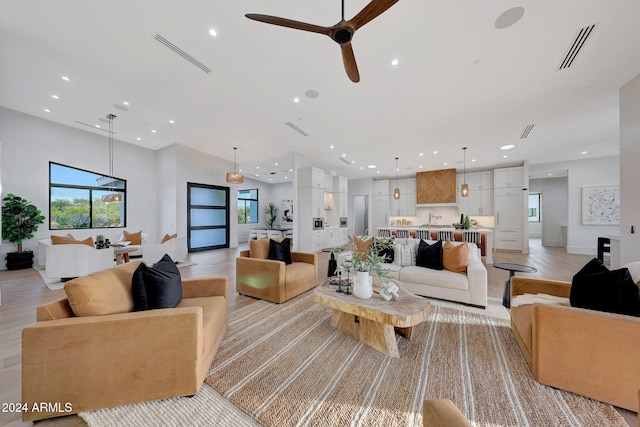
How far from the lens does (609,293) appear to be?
155 centimetres

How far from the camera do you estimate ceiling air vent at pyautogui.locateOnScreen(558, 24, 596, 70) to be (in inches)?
91.4

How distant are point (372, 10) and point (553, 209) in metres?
11.4

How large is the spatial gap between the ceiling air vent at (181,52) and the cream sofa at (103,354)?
2786mm

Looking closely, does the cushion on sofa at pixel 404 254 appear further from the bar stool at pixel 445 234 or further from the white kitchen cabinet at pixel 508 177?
Result: the white kitchen cabinet at pixel 508 177

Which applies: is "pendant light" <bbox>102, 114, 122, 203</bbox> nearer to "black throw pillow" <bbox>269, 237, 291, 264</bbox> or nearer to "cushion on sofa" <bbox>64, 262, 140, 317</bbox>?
"black throw pillow" <bbox>269, 237, 291, 264</bbox>

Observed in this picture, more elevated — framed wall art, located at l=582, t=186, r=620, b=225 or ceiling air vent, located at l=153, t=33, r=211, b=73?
ceiling air vent, located at l=153, t=33, r=211, b=73

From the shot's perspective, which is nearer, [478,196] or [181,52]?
[181,52]

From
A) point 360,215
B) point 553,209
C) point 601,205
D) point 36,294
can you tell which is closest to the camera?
point 36,294

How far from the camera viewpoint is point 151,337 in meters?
1.43

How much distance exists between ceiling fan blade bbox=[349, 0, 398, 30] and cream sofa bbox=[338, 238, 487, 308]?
2477 millimetres

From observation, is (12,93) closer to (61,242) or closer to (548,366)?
(61,242)

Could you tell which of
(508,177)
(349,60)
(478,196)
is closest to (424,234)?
(478,196)

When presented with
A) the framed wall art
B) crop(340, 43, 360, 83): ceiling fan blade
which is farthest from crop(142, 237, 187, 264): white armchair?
the framed wall art

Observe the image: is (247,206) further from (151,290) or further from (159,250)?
(151,290)
